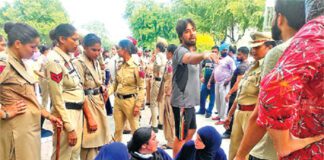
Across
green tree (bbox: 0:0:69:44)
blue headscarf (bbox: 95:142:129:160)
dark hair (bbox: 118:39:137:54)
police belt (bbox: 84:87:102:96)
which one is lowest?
blue headscarf (bbox: 95:142:129:160)

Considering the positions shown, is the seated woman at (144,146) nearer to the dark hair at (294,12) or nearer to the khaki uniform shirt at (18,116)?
the khaki uniform shirt at (18,116)

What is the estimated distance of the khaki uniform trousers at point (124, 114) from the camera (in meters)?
5.45

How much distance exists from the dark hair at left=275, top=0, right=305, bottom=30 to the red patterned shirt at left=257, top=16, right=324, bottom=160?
27cm

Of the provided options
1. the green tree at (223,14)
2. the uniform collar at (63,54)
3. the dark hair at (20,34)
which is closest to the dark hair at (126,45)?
the uniform collar at (63,54)

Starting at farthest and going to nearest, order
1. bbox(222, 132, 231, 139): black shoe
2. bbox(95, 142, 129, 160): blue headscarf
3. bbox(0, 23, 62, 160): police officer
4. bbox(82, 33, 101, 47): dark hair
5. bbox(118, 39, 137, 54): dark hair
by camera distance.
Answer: bbox(222, 132, 231, 139): black shoe < bbox(118, 39, 137, 54): dark hair < bbox(82, 33, 101, 47): dark hair < bbox(0, 23, 62, 160): police officer < bbox(95, 142, 129, 160): blue headscarf

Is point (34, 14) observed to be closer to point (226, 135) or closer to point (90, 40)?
point (226, 135)

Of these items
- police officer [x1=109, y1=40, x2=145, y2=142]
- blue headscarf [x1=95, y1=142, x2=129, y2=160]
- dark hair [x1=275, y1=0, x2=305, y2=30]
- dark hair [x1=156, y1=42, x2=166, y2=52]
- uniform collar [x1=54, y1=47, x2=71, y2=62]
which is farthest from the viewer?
dark hair [x1=156, y1=42, x2=166, y2=52]

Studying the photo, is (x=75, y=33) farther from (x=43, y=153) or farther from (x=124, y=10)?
(x=124, y=10)

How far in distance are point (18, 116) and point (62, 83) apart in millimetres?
573

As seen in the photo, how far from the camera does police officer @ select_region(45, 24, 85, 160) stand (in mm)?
3375

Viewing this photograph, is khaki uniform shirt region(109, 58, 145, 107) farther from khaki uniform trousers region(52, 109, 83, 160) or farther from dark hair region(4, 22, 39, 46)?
dark hair region(4, 22, 39, 46)

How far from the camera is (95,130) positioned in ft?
12.8

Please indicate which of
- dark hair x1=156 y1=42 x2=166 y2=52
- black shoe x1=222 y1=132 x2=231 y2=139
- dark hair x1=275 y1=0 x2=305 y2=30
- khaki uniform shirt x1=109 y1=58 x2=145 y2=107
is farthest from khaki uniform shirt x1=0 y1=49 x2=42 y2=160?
dark hair x1=156 y1=42 x2=166 y2=52

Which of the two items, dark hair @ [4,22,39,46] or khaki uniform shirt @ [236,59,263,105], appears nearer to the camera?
dark hair @ [4,22,39,46]
